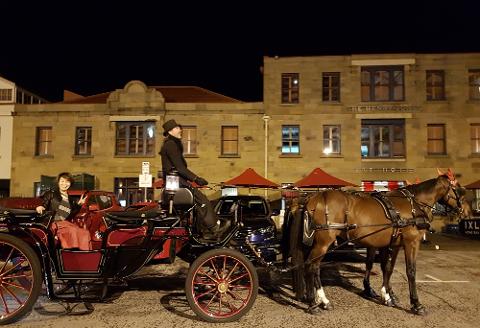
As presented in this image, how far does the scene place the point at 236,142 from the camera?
25.2 metres

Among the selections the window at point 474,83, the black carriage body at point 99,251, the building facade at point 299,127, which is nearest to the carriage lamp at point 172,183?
the black carriage body at point 99,251

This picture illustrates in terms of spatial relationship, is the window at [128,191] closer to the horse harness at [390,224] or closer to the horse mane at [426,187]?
the horse harness at [390,224]

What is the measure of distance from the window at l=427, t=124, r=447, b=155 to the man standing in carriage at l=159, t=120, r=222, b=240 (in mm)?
21458

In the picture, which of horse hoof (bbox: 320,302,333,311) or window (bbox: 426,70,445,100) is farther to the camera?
window (bbox: 426,70,445,100)

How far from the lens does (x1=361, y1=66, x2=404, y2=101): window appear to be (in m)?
25.1

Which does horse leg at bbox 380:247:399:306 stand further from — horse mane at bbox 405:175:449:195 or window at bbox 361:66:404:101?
window at bbox 361:66:404:101

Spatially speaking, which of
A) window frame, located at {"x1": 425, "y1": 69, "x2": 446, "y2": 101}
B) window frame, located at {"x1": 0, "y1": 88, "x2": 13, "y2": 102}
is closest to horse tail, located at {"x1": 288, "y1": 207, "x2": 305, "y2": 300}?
window frame, located at {"x1": 425, "y1": 69, "x2": 446, "y2": 101}

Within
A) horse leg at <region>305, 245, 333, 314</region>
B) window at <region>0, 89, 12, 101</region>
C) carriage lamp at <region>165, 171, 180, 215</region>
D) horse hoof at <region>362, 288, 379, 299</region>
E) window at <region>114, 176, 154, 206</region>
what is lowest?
horse hoof at <region>362, 288, 379, 299</region>


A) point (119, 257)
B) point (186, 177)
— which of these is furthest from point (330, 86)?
point (119, 257)

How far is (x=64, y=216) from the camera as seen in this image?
264 inches

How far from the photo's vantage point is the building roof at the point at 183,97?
2778 cm

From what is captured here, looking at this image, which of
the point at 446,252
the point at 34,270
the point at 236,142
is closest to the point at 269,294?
the point at 34,270

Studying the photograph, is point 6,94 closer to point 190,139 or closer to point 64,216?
point 190,139

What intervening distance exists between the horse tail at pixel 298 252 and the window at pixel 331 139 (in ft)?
59.2
